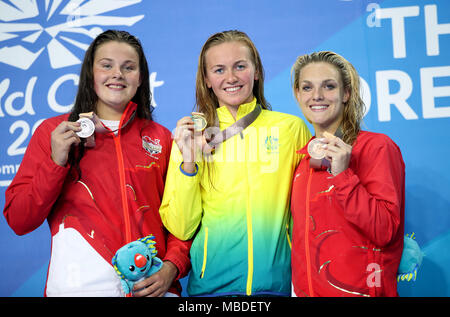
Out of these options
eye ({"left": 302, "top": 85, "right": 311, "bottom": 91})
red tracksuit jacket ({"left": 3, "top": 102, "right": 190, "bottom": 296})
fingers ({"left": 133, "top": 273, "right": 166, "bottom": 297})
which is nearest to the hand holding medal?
eye ({"left": 302, "top": 85, "right": 311, "bottom": 91})

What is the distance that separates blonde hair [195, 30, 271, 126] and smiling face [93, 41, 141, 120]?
298mm

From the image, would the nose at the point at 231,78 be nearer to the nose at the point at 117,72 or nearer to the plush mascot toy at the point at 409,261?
the nose at the point at 117,72

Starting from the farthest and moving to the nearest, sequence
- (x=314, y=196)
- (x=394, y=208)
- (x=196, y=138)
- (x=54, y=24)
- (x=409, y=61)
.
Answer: (x=54, y=24), (x=409, y=61), (x=196, y=138), (x=314, y=196), (x=394, y=208)

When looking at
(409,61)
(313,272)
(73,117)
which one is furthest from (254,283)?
(409,61)

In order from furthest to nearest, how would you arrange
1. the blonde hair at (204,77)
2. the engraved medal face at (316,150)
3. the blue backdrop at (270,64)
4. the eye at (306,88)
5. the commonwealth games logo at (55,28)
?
the commonwealth games logo at (55,28), the blue backdrop at (270,64), the blonde hair at (204,77), the eye at (306,88), the engraved medal face at (316,150)

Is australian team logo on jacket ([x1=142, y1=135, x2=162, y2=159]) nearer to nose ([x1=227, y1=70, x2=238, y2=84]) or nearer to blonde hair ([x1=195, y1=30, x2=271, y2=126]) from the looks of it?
blonde hair ([x1=195, y1=30, x2=271, y2=126])

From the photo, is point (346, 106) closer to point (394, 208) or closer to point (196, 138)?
point (394, 208)

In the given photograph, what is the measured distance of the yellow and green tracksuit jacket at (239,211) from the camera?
1.86 meters

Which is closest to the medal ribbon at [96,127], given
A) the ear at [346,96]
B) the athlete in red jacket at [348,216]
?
the athlete in red jacket at [348,216]

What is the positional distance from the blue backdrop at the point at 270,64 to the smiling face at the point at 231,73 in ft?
2.67

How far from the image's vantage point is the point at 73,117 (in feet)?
6.49

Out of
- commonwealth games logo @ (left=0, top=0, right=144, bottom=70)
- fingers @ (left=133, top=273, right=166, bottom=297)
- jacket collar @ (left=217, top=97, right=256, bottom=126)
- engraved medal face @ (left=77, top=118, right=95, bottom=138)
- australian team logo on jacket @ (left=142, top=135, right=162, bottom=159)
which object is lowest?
fingers @ (left=133, top=273, right=166, bottom=297)

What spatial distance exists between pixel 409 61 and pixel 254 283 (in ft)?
5.58

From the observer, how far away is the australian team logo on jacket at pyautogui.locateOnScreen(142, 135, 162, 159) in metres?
2.04
